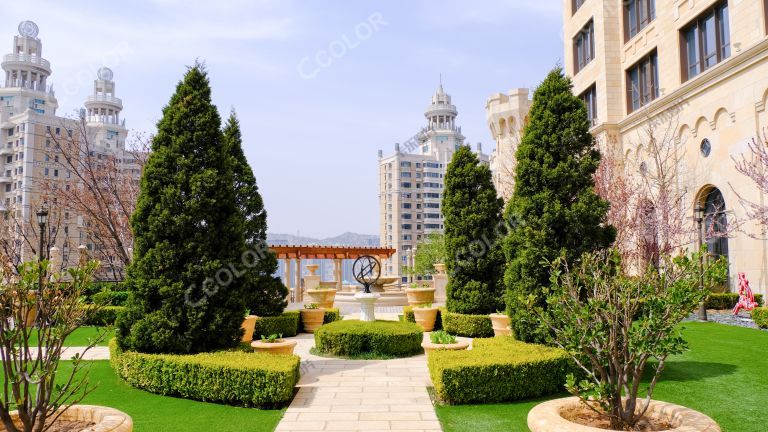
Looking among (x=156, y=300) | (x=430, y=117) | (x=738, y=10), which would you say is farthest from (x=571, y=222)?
(x=430, y=117)

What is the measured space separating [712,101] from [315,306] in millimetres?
15812

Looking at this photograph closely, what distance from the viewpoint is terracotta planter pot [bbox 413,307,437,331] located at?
50.6 feet

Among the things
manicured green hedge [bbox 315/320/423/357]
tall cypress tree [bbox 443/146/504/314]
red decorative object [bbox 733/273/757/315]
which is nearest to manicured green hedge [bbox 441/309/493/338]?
tall cypress tree [bbox 443/146/504/314]

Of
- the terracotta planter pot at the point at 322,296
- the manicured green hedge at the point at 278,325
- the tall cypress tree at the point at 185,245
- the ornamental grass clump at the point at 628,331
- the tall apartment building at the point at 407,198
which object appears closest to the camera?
the ornamental grass clump at the point at 628,331

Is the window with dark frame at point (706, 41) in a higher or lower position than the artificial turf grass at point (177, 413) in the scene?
higher

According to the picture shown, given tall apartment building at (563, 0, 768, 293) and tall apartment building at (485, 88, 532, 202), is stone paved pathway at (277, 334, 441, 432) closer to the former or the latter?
tall apartment building at (563, 0, 768, 293)

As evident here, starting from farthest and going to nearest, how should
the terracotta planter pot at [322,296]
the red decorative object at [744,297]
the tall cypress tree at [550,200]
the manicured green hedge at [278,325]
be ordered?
the terracotta planter pot at [322,296] → the red decorative object at [744,297] → the manicured green hedge at [278,325] → the tall cypress tree at [550,200]

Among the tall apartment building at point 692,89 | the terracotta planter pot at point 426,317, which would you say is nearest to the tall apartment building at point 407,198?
the tall apartment building at point 692,89

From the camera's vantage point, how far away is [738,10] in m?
17.7

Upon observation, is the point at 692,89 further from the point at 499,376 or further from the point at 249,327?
the point at 249,327

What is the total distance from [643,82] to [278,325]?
65.5 feet

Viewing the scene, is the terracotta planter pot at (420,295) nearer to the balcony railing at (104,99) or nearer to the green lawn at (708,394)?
the green lawn at (708,394)

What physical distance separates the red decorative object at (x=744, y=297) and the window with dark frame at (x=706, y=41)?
7917 mm

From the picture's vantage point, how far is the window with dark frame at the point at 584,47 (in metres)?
27.8
